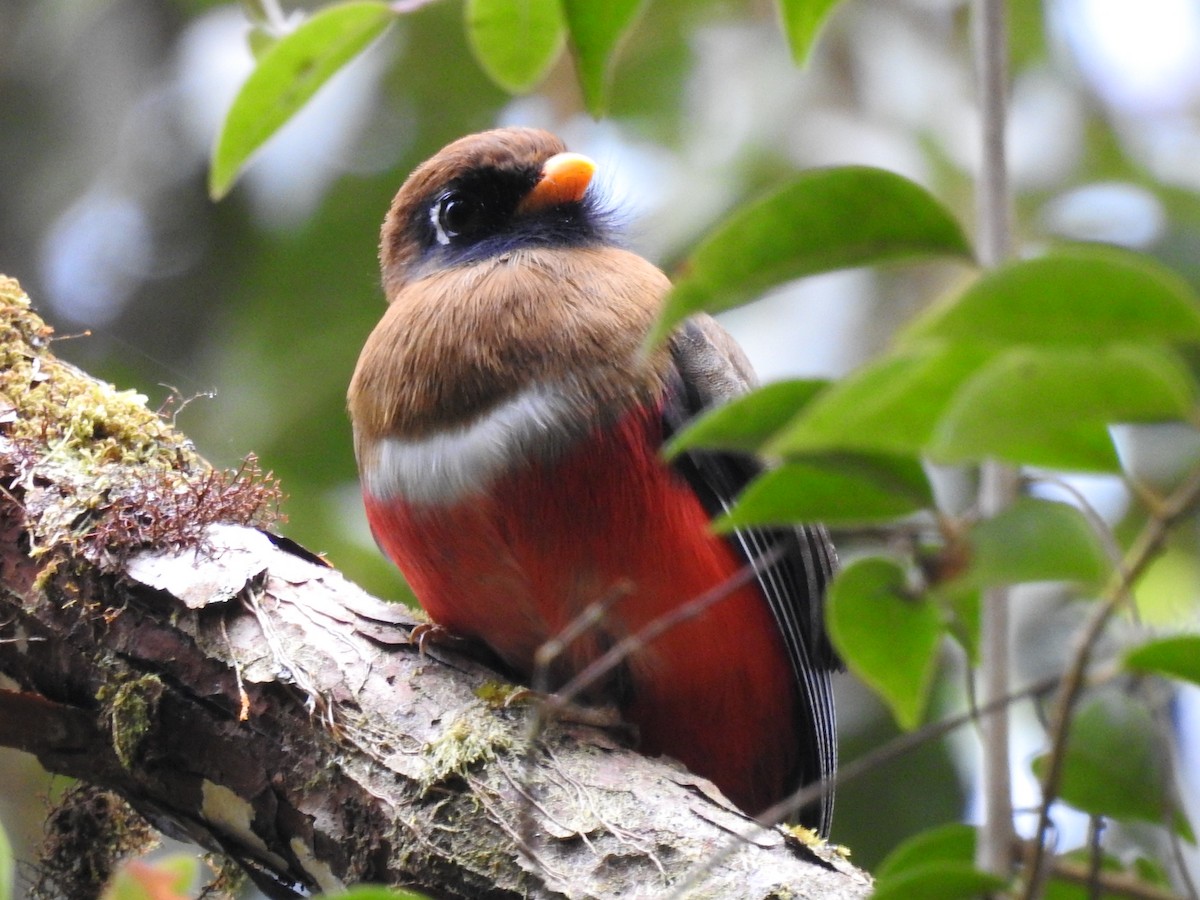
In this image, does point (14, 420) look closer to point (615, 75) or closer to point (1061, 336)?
point (1061, 336)

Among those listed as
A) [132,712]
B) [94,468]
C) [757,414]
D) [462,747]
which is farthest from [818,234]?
[94,468]

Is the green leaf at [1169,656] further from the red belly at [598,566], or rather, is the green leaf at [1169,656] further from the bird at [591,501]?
the red belly at [598,566]

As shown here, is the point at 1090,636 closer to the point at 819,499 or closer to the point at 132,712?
the point at 819,499

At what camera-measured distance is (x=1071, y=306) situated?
0.94 meters

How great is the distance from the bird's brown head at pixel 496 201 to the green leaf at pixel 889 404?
2179mm

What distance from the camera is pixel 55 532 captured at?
101 inches

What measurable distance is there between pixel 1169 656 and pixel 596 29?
0.86m

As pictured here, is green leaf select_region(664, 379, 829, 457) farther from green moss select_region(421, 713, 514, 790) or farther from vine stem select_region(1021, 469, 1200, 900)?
green moss select_region(421, 713, 514, 790)

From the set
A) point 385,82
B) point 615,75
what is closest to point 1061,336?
point 615,75

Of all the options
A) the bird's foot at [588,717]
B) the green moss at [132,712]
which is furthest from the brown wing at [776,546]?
the green moss at [132,712]

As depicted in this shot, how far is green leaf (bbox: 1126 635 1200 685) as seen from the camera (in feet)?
3.46

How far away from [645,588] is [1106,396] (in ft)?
5.55

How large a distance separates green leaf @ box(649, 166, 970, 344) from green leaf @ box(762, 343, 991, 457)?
0.18 m

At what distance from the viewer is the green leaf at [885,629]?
1185 millimetres
